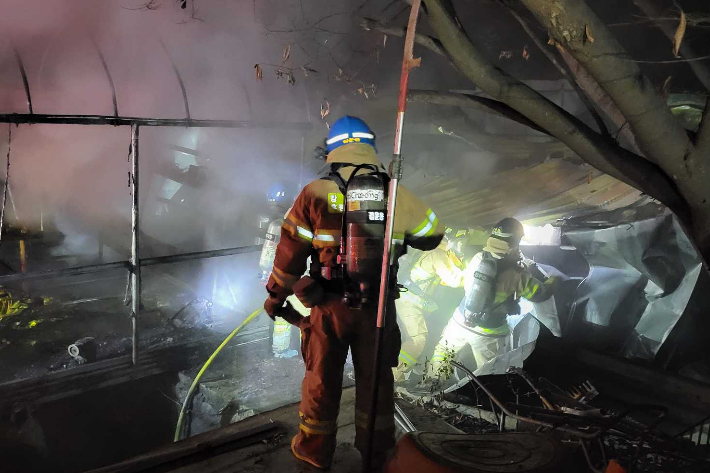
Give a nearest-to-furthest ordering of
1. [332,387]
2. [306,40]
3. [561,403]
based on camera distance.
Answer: [332,387] < [561,403] < [306,40]

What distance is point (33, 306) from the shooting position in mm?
7609

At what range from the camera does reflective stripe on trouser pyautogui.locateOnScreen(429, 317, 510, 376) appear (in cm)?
736

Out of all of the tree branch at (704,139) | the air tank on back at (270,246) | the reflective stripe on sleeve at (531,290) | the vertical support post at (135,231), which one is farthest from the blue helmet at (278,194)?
the tree branch at (704,139)

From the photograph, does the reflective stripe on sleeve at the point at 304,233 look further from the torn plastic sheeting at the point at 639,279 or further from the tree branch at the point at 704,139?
the torn plastic sheeting at the point at 639,279

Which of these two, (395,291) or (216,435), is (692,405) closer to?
(395,291)

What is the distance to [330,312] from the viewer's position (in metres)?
3.40

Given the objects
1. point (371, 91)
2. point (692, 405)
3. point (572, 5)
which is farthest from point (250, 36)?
point (692, 405)

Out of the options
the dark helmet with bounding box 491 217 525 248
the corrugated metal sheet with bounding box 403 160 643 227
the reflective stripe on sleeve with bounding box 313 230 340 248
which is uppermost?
the corrugated metal sheet with bounding box 403 160 643 227

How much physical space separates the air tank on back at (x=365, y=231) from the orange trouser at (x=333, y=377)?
0.74 feet

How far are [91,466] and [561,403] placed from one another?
572cm

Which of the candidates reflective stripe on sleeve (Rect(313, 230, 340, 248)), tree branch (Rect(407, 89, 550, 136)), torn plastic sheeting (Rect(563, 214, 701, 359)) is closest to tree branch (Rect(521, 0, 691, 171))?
tree branch (Rect(407, 89, 550, 136))

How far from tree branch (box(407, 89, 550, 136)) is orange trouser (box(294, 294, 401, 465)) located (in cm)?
165

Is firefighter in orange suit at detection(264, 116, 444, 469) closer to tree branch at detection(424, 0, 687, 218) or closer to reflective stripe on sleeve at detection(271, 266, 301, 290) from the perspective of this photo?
reflective stripe on sleeve at detection(271, 266, 301, 290)

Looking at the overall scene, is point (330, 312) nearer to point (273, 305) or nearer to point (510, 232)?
point (273, 305)
